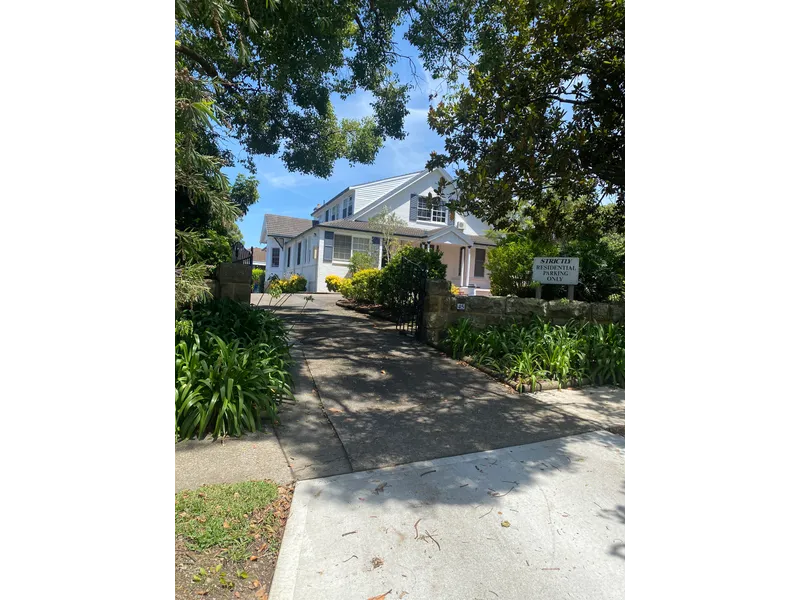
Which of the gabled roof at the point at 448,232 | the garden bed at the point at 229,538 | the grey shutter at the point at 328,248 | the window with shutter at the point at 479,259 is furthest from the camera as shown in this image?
the window with shutter at the point at 479,259

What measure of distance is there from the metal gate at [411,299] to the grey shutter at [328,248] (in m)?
12.0

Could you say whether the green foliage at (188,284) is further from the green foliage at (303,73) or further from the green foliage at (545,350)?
the green foliage at (545,350)

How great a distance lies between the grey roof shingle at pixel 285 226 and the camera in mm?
26734

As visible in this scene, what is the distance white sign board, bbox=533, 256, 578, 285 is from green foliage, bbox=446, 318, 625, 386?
0.79 metres

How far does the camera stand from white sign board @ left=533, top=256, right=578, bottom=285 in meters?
7.26

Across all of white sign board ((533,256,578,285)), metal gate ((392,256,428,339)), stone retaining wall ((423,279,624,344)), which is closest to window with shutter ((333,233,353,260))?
metal gate ((392,256,428,339))

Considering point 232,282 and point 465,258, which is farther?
point 465,258

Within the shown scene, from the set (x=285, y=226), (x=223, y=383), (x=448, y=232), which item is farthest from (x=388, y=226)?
(x=223, y=383)

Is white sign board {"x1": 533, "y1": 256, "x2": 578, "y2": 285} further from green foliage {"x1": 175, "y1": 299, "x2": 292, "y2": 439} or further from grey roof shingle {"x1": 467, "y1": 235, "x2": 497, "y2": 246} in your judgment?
grey roof shingle {"x1": 467, "y1": 235, "x2": 497, "y2": 246}

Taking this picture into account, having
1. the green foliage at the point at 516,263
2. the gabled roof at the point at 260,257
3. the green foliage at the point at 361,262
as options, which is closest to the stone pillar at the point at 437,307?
the green foliage at the point at 516,263

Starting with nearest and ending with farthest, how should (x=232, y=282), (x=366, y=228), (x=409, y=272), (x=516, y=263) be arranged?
(x=232, y=282)
(x=516, y=263)
(x=409, y=272)
(x=366, y=228)

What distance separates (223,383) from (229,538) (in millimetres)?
1646

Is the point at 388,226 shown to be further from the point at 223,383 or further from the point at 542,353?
the point at 223,383

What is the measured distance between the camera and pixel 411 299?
28.3 ft
